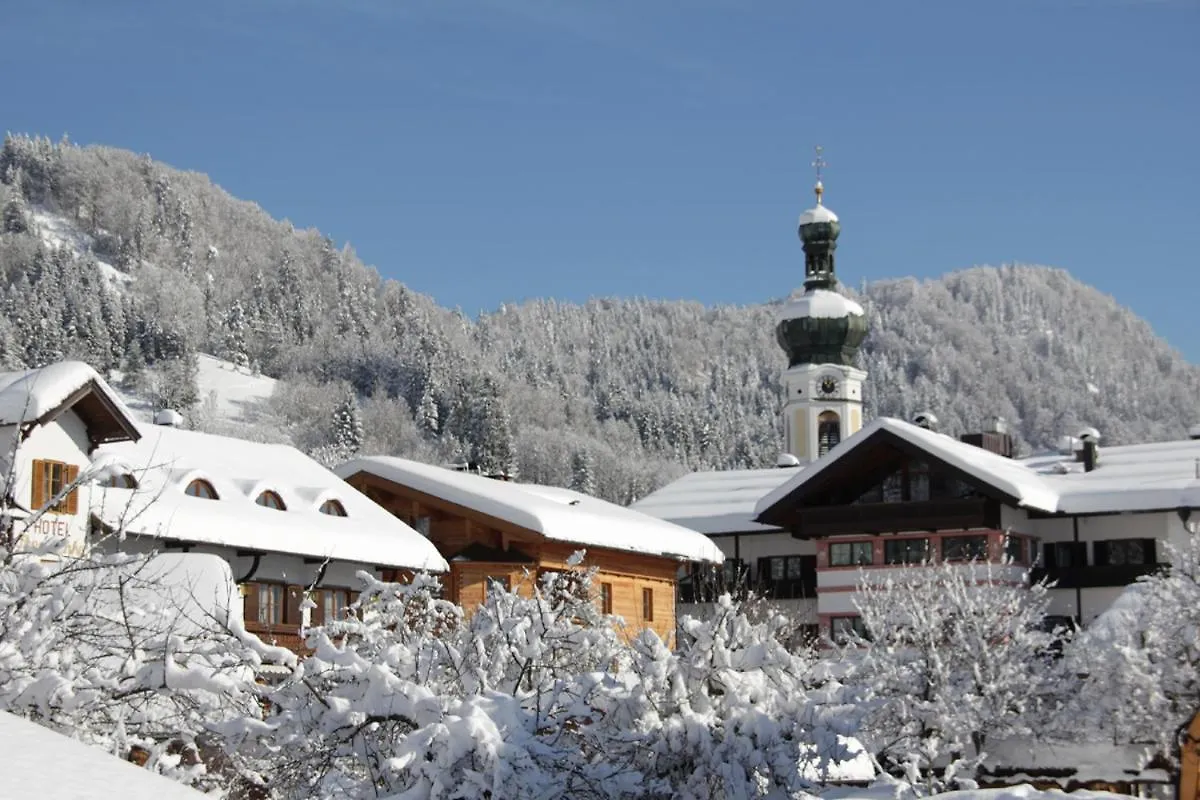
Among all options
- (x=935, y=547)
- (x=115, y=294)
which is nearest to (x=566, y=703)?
(x=935, y=547)

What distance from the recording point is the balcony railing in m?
44.7

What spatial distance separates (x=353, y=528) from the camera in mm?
35219

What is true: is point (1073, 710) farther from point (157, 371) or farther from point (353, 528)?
point (157, 371)

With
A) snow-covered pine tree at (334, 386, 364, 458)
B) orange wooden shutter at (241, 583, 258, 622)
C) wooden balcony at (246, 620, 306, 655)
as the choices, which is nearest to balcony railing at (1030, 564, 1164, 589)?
wooden balcony at (246, 620, 306, 655)

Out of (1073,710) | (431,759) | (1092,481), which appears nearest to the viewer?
(431,759)

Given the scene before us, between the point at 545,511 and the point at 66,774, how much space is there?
33910 mm

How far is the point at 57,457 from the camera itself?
96.0 feet

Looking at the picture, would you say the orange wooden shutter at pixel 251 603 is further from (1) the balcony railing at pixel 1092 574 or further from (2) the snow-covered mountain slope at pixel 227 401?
(2) the snow-covered mountain slope at pixel 227 401

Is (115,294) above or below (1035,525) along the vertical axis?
above

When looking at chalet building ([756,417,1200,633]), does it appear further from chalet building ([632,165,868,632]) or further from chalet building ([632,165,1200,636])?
chalet building ([632,165,868,632])

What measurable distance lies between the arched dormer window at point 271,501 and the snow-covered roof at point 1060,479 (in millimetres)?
15892

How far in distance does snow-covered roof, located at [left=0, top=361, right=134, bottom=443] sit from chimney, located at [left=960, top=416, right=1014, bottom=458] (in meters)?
30.8

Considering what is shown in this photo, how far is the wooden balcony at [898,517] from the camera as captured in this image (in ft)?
144

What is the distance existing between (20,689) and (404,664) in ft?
11.3
